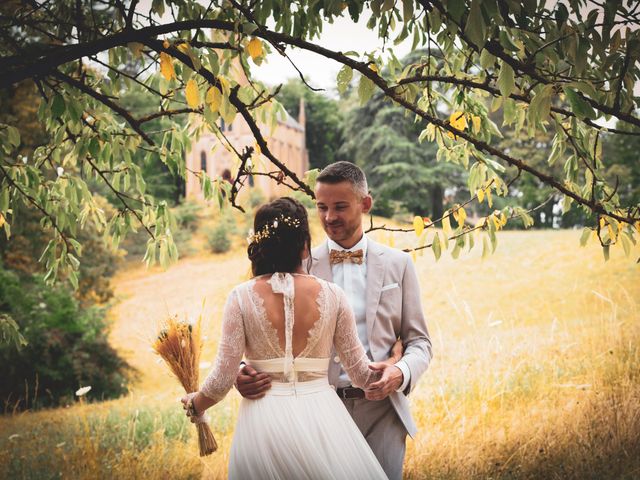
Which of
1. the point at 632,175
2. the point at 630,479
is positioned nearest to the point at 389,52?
the point at 630,479

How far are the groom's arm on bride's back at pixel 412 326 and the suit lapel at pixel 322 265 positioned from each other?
0.37 meters

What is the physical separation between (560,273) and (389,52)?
15513mm

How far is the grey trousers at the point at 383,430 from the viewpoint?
2736mm

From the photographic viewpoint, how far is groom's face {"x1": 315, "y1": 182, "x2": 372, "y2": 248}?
282 cm

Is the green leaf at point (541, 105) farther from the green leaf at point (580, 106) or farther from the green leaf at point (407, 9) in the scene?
the green leaf at point (407, 9)

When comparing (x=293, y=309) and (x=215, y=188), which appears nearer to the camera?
(x=293, y=309)

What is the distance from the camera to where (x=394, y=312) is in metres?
2.83

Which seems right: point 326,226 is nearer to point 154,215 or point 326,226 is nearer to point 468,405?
point 154,215

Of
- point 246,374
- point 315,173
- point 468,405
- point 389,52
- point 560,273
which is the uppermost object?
point 389,52

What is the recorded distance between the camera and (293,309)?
238cm

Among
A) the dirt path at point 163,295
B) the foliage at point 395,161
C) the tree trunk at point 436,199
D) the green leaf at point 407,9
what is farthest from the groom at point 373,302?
the tree trunk at point 436,199

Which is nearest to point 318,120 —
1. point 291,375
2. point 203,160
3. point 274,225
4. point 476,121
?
point 203,160

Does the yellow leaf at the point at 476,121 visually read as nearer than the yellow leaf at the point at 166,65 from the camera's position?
No

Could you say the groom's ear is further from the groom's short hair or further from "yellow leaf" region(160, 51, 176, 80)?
"yellow leaf" region(160, 51, 176, 80)
